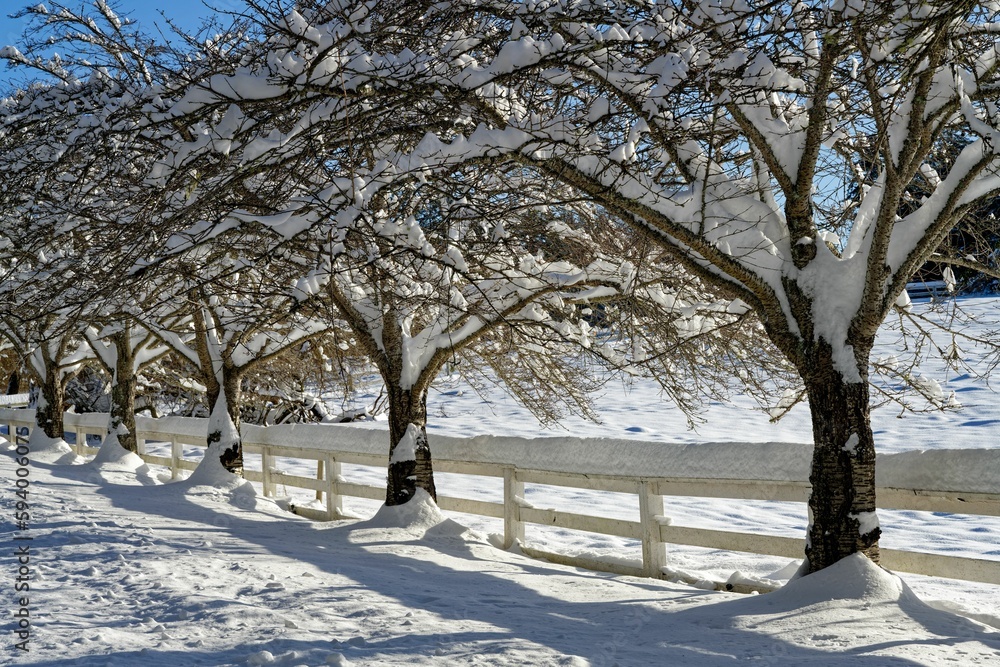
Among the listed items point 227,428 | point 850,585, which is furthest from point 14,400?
point 850,585

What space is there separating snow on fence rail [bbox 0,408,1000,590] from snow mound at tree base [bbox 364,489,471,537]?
1.06 feet

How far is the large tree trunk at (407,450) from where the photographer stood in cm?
891

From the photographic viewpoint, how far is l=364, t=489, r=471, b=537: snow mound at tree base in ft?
28.0

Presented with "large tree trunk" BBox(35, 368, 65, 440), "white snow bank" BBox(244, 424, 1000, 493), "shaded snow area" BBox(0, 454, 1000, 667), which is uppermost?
"large tree trunk" BBox(35, 368, 65, 440)

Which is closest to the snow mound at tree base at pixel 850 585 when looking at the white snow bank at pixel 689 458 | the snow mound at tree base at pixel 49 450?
the white snow bank at pixel 689 458

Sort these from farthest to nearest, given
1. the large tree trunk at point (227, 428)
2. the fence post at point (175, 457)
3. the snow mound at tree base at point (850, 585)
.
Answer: the fence post at point (175, 457)
the large tree trunk at point (227, 428)
the snow mound at tree base at point (850, 585)

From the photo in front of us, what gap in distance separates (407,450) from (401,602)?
353cm

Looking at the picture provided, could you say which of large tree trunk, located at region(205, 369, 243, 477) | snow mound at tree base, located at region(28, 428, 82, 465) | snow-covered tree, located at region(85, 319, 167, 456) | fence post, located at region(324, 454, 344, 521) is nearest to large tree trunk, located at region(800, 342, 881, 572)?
fence post, located at region(324, 454, 344, 521)

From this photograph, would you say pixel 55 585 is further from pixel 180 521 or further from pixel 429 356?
pixel 429 356

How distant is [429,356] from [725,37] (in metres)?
4.88

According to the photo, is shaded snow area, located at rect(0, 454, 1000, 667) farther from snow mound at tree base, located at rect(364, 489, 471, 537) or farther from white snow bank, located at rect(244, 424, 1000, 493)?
white snow bank, located at rect(244, 424, 1000, 493)

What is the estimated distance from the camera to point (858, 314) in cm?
564

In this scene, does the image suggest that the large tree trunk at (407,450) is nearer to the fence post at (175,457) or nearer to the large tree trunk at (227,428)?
the large tree trunk at (227,428)

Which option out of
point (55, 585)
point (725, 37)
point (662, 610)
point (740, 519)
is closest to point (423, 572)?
point (662, 610)
